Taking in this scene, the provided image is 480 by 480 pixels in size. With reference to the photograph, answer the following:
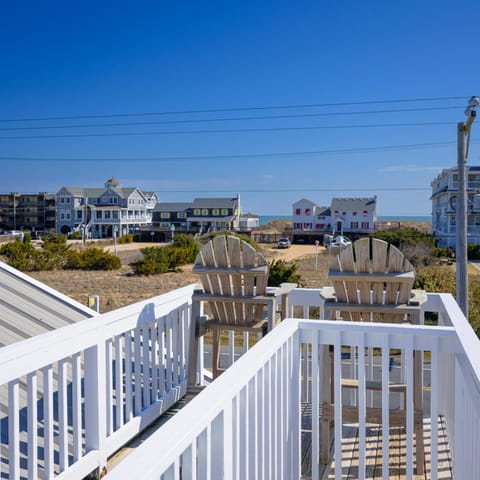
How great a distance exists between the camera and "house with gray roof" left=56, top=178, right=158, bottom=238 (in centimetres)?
5353

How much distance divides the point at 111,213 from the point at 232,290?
51.7 m

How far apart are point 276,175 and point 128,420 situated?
81.1 m

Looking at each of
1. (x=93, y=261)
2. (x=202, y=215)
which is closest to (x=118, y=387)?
(x=93, y=261)

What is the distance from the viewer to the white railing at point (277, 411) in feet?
3.97

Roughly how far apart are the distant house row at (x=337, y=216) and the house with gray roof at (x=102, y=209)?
17494 millimetres

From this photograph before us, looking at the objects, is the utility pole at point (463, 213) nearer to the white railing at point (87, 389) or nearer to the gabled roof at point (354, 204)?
the white railing at point (87, 389)

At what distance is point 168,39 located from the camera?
30.9 meters

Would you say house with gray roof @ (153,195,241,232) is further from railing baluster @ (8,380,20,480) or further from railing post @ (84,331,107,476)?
railing baluster @ (8,380,20,480)

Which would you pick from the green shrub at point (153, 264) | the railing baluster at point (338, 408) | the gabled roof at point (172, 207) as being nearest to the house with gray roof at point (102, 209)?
the gabled roof at point (172, 207)

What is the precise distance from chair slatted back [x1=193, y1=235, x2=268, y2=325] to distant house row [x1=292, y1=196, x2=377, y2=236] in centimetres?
4333

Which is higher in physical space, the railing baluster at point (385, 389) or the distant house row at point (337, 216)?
the distant house row at point (337, 216)

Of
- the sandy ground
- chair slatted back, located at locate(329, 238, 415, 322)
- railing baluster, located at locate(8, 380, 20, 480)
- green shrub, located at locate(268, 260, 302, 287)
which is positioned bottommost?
the sandy ground

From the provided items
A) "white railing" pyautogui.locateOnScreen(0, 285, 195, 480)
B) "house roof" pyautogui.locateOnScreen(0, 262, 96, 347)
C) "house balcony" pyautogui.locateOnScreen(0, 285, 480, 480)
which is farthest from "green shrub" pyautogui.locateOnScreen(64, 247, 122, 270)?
"house balcony" pyautogui.locateOnScreen(0, 285, 480, 480)

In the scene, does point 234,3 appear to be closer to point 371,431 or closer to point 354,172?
point 371,431
